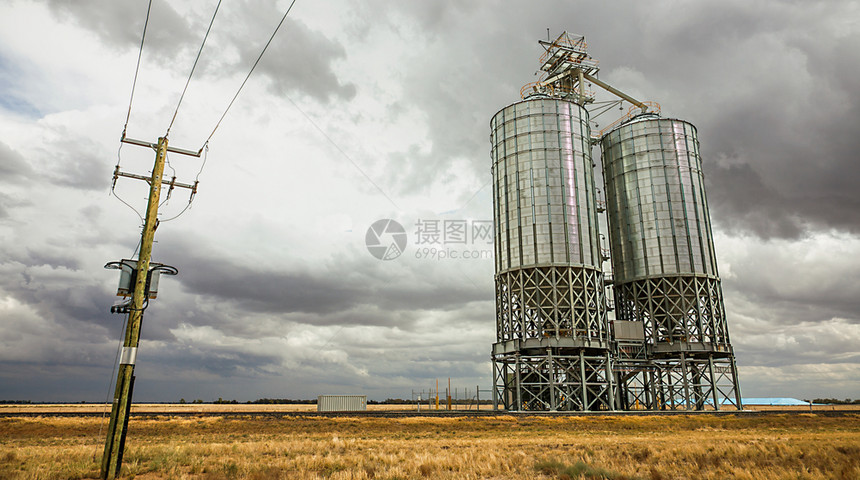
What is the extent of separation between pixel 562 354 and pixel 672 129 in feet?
99.8

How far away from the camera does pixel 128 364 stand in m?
14.3

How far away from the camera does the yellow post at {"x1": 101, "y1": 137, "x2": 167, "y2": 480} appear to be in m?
13.8

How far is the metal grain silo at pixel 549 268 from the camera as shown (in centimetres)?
4950

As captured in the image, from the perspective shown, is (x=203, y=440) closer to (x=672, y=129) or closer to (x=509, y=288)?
(x=509, y=288)

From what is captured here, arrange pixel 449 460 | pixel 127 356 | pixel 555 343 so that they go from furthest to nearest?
pixel 555 343 < pixel 449 460 < pixel 127 356

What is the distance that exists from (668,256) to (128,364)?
54.6 meters

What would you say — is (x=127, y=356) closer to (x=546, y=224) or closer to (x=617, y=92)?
(x=546, y=224)

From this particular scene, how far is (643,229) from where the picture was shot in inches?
2317

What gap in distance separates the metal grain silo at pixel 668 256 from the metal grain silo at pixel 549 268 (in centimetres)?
727

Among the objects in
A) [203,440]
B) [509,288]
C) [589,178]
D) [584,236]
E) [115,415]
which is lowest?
[203,440]

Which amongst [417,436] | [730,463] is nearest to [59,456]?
[417,436]

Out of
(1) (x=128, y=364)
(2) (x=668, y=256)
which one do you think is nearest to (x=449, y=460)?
(1) (x=128, y=364)

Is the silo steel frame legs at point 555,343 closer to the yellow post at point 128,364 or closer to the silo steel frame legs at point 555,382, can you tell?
the silo steel frame legs at point 555,382

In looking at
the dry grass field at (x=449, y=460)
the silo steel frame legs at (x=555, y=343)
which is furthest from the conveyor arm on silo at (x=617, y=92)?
the dry grass field at (x=449, y=460)
